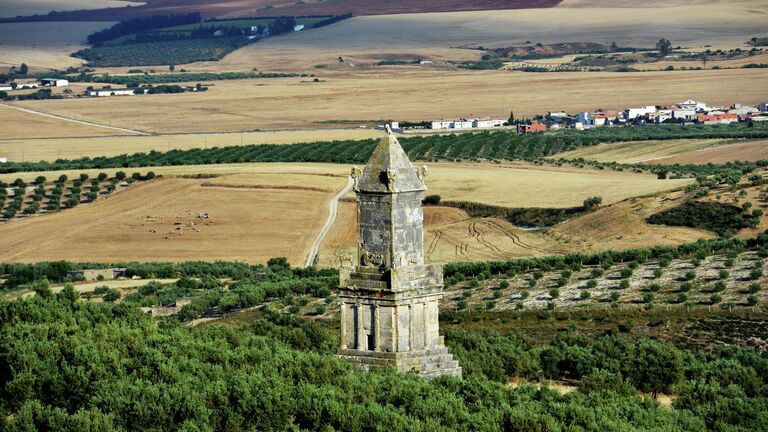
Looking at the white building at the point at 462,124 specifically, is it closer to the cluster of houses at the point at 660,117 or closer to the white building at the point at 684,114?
the cluster of houses at the point at 660,117

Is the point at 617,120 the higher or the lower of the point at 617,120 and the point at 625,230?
the lower

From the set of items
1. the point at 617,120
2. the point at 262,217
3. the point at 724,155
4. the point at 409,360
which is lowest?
the point at 617,120

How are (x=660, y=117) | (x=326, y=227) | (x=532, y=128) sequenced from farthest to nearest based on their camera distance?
(x=660, y=117), (x=532, y=128), (x=326, y=227)

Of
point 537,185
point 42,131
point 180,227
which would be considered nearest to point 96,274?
point 180,227

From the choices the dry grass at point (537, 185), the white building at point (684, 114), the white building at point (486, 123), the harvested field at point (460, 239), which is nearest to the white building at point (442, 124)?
the white building at point (486, 123)

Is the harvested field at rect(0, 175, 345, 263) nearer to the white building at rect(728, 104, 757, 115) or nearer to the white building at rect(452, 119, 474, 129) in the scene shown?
the white building at rect(452, 119, 474, 129)

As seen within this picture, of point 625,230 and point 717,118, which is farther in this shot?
point 717,118

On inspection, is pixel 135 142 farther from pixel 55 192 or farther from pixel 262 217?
pixel 262 217
